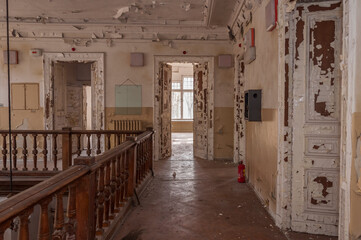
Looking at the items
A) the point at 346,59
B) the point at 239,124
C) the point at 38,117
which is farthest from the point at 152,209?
the point at 38,117

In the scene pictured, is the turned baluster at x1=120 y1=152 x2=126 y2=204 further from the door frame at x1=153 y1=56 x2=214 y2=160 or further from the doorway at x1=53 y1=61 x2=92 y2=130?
the doorway at x1=53 y1=61 x2=92 y2=130

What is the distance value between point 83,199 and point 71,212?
15 centimetres

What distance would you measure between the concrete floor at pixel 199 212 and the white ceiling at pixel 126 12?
337 centimetres

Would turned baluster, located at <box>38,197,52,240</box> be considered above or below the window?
below

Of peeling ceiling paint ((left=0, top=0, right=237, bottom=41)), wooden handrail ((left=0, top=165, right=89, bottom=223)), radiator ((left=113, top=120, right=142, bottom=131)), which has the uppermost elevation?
peeling ceiling paint ((left=0, top=0, right=237, bottom=41))

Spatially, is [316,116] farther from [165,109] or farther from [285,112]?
[165,109]

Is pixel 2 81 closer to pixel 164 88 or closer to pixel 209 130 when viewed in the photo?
pixel 164 88

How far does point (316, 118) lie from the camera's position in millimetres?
3041

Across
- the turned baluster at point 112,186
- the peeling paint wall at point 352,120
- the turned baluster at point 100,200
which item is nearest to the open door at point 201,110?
the turned baluster at point 112,186

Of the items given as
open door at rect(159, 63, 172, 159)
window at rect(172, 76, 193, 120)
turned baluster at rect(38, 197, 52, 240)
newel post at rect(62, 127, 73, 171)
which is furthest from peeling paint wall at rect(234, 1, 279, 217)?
window at rect(172, 76, 193, 120)

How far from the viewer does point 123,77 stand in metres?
7.30

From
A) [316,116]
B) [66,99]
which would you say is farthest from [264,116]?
[66,99]

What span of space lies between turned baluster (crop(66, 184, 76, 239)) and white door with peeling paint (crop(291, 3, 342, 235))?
7.21 ft

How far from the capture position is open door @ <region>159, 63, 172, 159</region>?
743 centimetres
